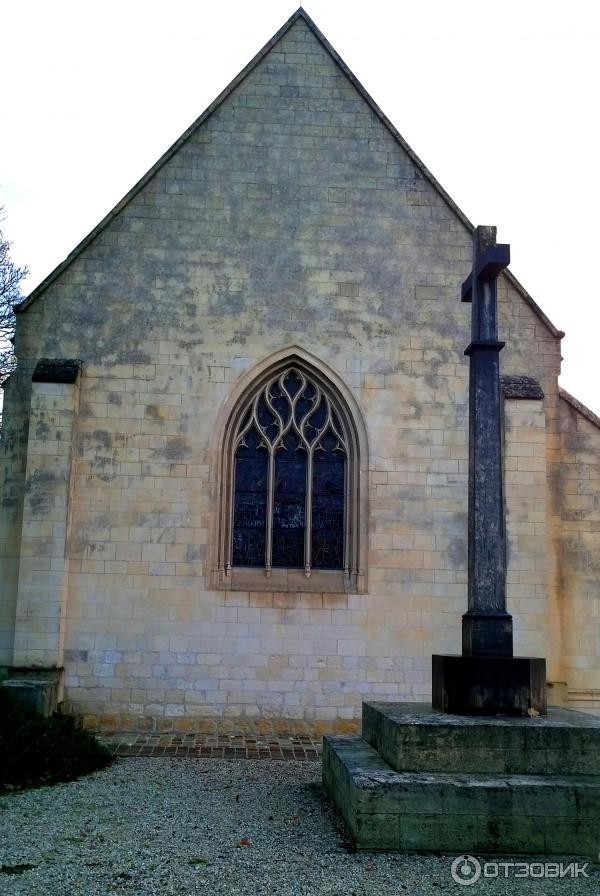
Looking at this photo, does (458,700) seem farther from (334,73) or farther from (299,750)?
(334,73)

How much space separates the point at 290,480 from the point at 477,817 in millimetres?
7558

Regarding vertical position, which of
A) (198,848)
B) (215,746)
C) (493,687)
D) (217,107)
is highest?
(217,107)

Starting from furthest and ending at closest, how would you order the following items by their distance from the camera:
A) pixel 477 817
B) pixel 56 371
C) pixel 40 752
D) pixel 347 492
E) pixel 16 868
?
pixel 347 492, pixel 56 371, pixel 40 752, pixel 477 817, pixel 16 868

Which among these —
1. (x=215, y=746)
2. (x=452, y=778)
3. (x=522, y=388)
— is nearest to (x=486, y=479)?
(x=452, y=778)

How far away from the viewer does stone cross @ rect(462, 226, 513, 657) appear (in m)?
7.71

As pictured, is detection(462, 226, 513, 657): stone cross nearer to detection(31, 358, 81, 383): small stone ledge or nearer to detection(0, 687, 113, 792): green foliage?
detection(0, 687, 113, 792): green foliage

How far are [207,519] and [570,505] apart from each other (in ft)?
18.1

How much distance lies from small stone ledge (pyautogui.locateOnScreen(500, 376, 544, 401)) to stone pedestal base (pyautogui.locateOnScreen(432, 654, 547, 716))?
21.0ft

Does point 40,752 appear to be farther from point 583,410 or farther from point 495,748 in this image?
point 583,410

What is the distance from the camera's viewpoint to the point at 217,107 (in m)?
14.0

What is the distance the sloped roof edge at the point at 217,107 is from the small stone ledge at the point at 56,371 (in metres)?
1.01

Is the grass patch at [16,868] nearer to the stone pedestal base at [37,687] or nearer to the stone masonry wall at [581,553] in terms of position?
the stone pedestal base at [37,687]

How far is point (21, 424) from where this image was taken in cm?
1317

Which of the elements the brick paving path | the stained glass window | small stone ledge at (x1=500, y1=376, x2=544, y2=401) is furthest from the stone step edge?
small stone ledge at (x1=500, y1=376, x2=544, y2=401)
